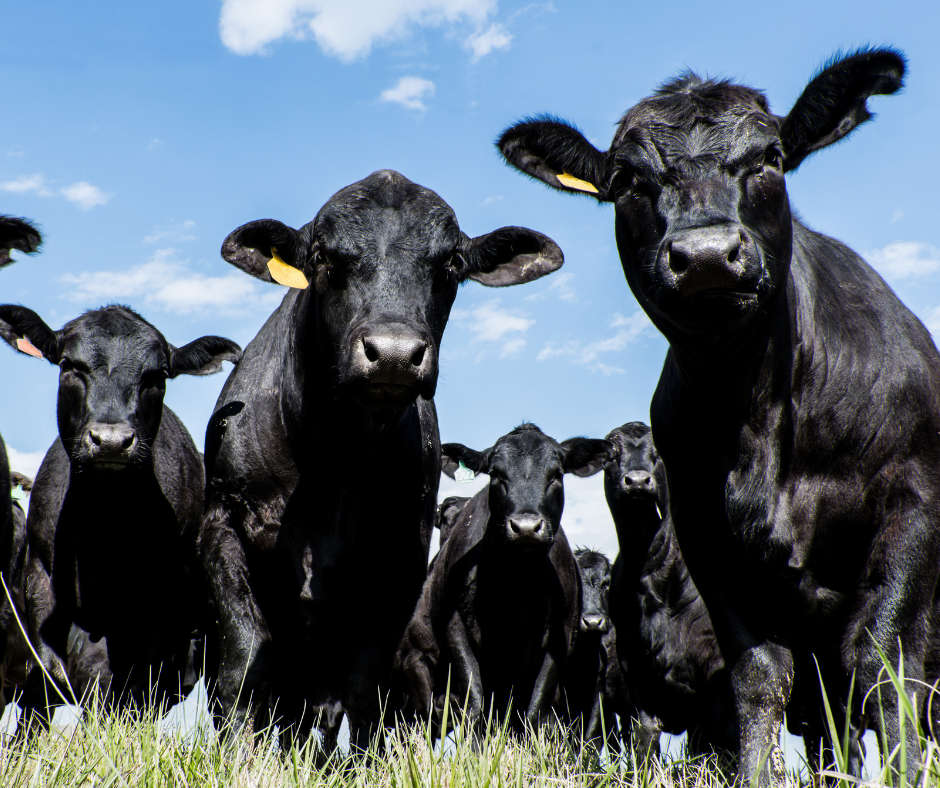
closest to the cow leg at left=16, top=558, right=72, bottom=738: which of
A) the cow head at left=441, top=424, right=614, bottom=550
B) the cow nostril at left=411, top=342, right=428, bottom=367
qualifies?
the cow head at left=441, top=424, right=614, bottom=550

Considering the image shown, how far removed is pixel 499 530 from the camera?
7551 mm

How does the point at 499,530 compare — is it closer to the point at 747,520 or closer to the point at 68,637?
the point at 68,637

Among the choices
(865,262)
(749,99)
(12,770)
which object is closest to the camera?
(12,770)

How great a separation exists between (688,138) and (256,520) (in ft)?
8.53

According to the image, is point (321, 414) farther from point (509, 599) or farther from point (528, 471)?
point (509, 599)

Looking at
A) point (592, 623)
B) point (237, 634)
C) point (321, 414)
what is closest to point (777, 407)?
point (321, 414)

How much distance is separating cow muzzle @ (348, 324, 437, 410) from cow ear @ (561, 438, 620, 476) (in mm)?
4654

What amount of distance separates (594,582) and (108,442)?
6.92 meters

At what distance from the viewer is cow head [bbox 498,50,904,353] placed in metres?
3.31

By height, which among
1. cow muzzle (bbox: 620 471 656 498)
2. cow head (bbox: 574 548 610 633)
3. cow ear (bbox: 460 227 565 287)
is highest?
cow ear (bbox: 460 227 565 287)

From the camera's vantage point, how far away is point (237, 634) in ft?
14.6

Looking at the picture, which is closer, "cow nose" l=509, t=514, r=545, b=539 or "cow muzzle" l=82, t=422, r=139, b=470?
"cow muzzle" l=82, t=422, r=139, b=470

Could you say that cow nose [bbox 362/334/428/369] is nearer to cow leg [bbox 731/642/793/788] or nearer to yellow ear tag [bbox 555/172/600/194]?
yellow ear tag [bbox 555/172/600/194]

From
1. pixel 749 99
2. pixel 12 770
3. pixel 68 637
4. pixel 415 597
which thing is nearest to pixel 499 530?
pixel 415 597
